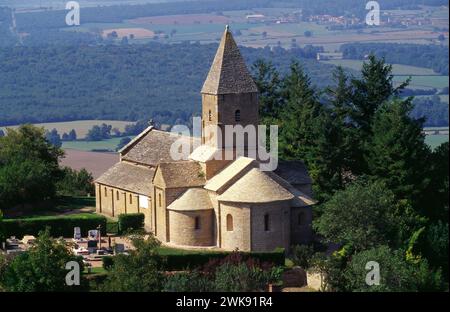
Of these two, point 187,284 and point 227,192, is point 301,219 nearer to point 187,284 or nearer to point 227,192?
A: point 227,192

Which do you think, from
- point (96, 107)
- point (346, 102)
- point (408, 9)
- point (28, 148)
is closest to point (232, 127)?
point (346, 102)

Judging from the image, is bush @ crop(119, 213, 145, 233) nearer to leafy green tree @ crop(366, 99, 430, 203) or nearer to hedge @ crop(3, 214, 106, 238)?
hedge @ crop(3, 214, 106, 238)

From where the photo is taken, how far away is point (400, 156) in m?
68.7

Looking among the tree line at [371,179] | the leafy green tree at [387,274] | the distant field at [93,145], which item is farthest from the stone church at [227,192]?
the distant field at [93,145]

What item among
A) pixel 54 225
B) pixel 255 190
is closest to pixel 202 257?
pixel 255 190

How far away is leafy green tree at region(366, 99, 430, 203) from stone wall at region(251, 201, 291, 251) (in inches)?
305

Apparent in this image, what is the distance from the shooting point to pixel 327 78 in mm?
172500

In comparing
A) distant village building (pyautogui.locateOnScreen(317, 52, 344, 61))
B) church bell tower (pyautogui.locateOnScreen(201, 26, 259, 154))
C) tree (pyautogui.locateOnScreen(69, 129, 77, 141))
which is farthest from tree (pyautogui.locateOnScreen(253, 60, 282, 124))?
distant village building (pyautogui.locateOnScreen(317, 52, 344, 61))

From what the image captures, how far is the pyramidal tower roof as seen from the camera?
2603 inches

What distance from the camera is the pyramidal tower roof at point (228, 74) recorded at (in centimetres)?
6612

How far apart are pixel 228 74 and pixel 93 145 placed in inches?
3095

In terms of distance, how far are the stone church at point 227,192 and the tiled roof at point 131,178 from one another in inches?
33.7

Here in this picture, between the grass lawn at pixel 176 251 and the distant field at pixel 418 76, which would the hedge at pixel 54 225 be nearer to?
the grass lawn at pixel 176 251
